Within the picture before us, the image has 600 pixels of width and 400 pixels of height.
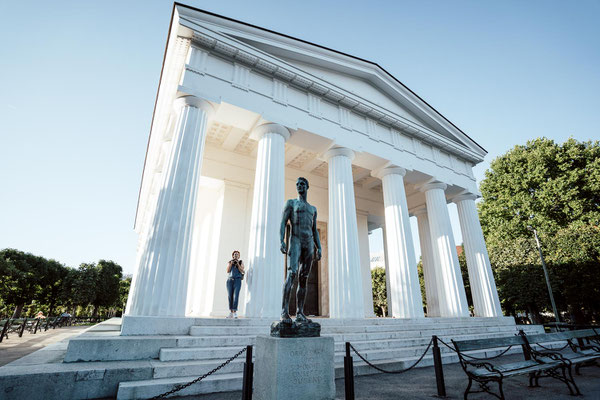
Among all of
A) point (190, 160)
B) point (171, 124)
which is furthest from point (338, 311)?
point (171, 124)

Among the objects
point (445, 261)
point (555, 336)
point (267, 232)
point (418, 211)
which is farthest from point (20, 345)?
point (418, 211)

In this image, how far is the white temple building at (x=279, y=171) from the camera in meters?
7.80

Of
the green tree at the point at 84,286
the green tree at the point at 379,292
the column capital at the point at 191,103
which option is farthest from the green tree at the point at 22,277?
the green tree at the point at 379,292

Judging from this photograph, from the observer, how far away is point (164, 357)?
5035 millimetres

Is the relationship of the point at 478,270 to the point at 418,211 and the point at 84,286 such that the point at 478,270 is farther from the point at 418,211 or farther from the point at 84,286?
the point at 84,286

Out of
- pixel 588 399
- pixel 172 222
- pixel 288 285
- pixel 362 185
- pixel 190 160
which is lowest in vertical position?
pixel 588 399

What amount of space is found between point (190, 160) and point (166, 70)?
488 centimetres

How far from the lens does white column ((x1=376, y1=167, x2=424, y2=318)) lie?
418 inches

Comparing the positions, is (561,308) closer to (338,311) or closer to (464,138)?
(464,138)

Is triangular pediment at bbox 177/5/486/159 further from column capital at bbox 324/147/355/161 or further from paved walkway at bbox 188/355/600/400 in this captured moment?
paved walkway at bbox 188/355/600/400

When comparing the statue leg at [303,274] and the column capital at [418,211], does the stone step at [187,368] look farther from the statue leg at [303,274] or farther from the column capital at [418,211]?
the column capital at [418,211]

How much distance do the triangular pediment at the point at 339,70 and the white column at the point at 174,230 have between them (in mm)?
3224

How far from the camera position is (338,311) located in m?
9.28

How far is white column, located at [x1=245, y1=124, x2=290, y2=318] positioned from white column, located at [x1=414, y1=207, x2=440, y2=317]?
1207 centimetres
